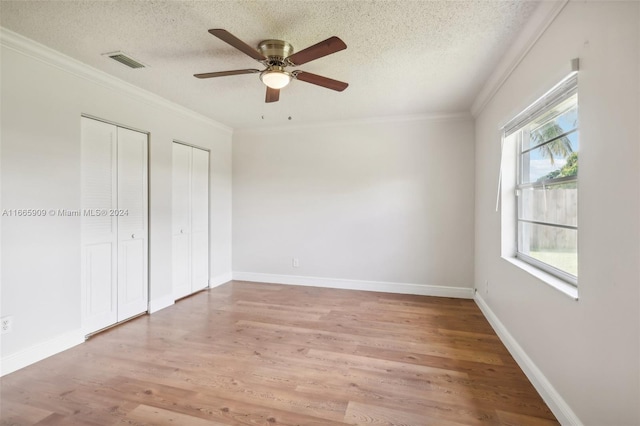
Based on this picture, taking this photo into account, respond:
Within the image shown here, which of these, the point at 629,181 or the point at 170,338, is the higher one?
the point at 629,181

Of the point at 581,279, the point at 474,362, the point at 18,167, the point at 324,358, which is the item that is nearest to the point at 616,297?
the point at 581,279

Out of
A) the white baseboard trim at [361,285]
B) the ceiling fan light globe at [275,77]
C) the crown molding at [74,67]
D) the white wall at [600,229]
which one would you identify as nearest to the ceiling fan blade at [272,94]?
the ceiling fan light globe at [275,77]

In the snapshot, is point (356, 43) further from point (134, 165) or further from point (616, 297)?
point (134, 165)

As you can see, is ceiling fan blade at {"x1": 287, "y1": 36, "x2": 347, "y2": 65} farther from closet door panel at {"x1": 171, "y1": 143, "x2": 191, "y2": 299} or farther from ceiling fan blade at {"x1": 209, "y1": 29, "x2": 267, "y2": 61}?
closet door panel at {"x1": 171, "y1": 143, "x2": 191, "y2": 299}

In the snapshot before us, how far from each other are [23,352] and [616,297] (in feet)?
12.1

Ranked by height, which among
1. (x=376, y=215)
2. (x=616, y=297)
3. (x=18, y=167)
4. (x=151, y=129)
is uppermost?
(x=151, y=129)

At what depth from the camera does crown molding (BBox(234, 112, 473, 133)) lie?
3820 mm

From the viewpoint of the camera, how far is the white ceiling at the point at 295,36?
71.0 inches

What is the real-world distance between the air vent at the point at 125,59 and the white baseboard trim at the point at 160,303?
246cm

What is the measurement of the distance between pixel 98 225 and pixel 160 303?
1.18 m

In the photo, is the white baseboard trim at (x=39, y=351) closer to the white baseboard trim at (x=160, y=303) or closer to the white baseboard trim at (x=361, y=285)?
the white baseboard trim at (x=160, y=303)

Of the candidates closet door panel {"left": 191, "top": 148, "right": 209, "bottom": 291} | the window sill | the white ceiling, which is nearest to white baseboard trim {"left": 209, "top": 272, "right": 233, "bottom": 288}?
closet door panel {"left": 191, "top": 148, "right": 209, "bottom": 291}

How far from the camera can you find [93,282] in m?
2.75

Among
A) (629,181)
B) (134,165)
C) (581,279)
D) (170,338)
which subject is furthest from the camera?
(134,165)
